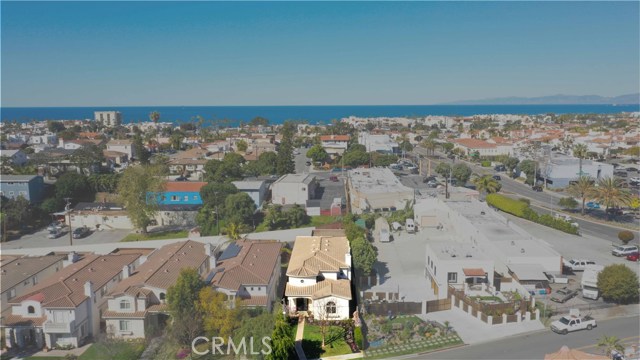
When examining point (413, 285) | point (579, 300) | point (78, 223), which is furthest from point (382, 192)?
point (78, 223)

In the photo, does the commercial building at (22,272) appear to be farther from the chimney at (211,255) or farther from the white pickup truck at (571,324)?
the white pickup truck at (571,324)

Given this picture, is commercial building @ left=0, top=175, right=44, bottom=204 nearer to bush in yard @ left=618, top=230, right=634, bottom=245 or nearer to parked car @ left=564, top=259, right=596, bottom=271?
parked car @ left=564, top=259, right=596, bottom=271

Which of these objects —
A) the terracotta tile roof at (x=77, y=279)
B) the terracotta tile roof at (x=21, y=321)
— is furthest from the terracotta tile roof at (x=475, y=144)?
the terracotta tile roof at (x=21, y=321)

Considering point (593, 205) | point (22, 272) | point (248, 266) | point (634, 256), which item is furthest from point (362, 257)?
point (593, 205)

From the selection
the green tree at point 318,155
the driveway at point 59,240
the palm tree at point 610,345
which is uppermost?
the green tree at point 318,155

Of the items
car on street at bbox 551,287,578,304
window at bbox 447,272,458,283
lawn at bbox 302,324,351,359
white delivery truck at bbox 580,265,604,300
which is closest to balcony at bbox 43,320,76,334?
lawn at bbox 302,324,351,359
